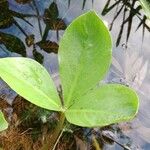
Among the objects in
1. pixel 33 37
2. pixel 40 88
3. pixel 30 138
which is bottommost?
pixel 30 138

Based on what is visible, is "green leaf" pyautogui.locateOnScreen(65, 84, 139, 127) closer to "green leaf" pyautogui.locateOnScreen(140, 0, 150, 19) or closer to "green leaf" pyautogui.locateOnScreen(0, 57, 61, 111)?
"green leaf" pyautogui.locateOnScreen(0, 57, 61, 111)

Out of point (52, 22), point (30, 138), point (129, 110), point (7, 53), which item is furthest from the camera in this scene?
point (52, 22)

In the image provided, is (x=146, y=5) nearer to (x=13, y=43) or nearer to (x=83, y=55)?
(x=83, y=55)

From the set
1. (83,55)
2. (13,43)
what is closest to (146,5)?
(83,55)

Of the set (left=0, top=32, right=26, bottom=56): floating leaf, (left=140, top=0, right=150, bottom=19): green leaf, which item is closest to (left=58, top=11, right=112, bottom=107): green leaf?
(left=140, top=0, right=150, bottom=19): green leaf

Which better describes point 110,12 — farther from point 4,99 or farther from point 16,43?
point 4,99

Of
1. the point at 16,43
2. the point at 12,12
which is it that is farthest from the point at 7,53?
the point at 12,12
